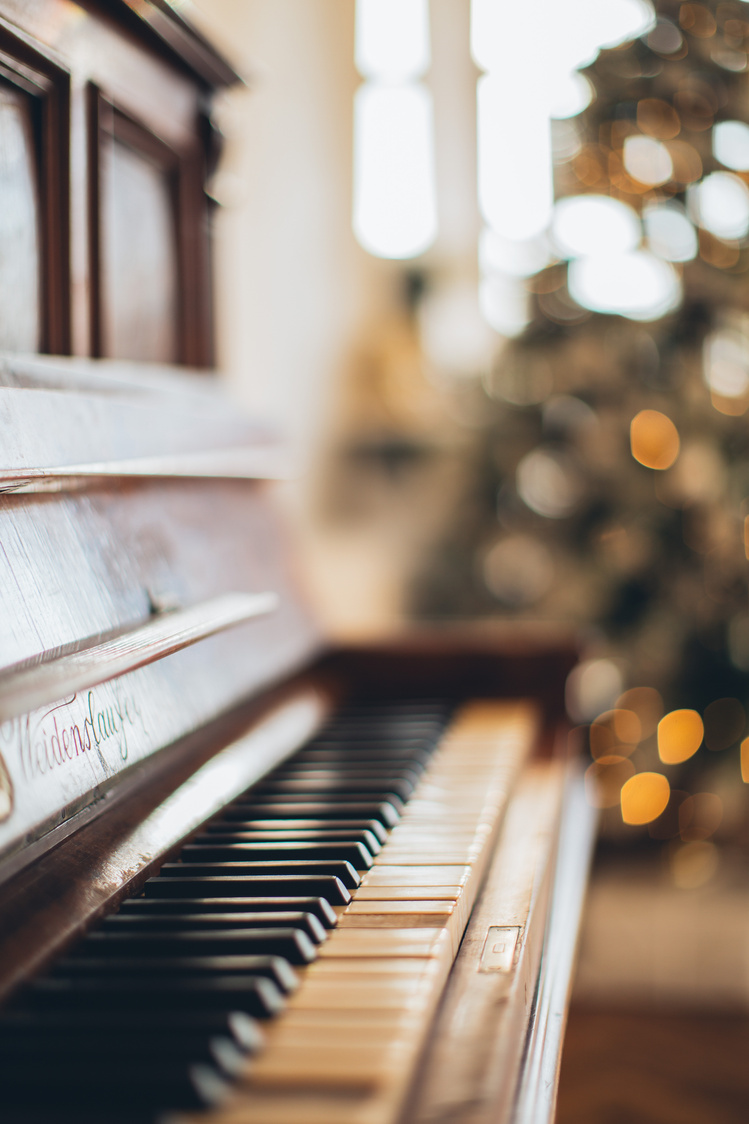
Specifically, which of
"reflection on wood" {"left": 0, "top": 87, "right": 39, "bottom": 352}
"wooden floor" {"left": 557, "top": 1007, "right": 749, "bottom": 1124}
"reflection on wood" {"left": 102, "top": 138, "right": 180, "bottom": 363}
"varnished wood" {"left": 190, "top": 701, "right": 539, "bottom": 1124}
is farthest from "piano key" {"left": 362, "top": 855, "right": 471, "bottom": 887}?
"wooden floor" {"left": 557, "top": 1007, "right": 749, "bottom": 1124}

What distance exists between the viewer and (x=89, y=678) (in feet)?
3.02

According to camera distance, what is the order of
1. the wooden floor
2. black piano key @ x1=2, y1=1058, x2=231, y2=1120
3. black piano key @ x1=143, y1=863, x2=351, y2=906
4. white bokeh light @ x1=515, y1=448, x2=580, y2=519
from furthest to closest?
white bokeh light @ x1=515, y1=448, x2=580, y2=519, the wooden floor, black piano key @ x1=143, y1=863, x2=351, y2=906, black piano key @ x1=2, y1=1058, x2=231, y2=1120

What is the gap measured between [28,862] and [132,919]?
0.33ft

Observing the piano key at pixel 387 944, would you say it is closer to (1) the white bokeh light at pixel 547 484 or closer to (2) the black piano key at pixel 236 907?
(2) the black piano key at pixel 236 907

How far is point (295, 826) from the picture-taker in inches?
44.8

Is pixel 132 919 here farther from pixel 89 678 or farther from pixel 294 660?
pixel 294 660

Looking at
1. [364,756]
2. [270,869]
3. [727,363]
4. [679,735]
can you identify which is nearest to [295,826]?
[270,869]

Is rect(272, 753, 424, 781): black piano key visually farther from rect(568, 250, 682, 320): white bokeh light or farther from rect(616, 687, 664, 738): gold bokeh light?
rect(568, 250, 682, 320): white bokeh light

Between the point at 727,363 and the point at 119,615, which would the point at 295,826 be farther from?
the point at 727,363

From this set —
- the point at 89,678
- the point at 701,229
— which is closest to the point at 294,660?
the point at 89,678

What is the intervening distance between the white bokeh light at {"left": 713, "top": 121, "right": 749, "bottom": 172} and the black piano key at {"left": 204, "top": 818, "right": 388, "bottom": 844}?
243 centimetres

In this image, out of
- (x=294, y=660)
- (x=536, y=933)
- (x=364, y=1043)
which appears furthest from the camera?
(x=294, y=660)

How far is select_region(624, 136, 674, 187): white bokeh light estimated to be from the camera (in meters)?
2.88

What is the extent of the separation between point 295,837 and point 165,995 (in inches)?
14.8
